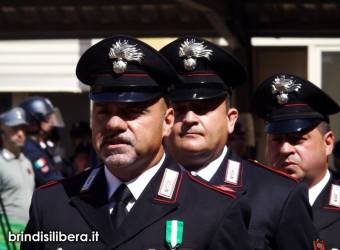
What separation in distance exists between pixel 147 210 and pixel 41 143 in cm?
683

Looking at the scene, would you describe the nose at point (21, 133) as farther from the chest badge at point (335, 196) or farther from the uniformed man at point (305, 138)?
the chest badge at point (335, 196)

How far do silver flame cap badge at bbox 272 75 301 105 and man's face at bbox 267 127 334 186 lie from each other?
0.24m

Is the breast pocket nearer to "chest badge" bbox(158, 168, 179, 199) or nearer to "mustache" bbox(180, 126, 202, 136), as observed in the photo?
"mustache" bbox(180, 126, 202, 136)

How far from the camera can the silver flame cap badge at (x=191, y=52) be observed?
5.12 metres

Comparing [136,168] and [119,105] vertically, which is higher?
[119,105]

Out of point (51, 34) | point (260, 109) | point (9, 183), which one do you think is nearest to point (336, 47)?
point (51, 34)

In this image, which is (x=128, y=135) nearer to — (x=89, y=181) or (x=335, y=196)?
(x=89, y=181)

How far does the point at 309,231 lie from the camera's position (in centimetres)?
462

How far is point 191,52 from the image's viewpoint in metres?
5.12

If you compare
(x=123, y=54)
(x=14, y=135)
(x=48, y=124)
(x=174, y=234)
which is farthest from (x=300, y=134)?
(x=48, y=124)

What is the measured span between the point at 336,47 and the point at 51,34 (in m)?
3.09

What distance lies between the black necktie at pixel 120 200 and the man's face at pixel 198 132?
3.59ft

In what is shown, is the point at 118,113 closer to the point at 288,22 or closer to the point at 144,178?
the point at 144,178

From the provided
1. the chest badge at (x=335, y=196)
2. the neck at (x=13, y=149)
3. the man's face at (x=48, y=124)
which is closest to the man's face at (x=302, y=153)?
the chest badge at (x=335, y=196)
